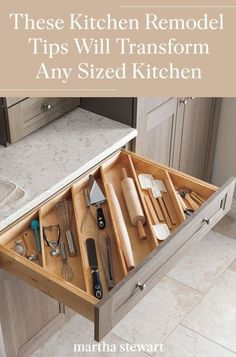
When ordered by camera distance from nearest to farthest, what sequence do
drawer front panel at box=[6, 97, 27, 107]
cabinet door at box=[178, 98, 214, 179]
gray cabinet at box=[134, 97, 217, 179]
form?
drawer front panel at box=[6, 97, 27, 107], gray cabinet at box=[134, 97, 217, 179], cabinet door at box=[178, 98, 214, 179]

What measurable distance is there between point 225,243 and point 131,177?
983 millimetres

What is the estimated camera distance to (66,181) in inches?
80.0

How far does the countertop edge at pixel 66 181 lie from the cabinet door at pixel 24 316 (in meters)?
0.18

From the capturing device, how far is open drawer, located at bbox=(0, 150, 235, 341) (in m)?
1.63

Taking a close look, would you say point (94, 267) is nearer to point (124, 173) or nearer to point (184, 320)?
point (124, 173)

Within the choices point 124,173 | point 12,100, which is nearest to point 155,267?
point 124,173

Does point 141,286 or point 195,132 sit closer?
point 141,286

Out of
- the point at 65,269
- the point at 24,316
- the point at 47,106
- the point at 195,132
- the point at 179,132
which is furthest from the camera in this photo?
the point at 195,132

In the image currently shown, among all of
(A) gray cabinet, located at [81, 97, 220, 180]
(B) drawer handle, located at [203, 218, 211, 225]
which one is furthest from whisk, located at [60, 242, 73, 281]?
(A) gray cabinet, located at [81, 97, 220, 180]

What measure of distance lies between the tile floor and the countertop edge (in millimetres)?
717

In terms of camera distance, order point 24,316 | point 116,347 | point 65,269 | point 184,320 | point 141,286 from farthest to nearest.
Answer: point 184,320
point 116,347
point 24,316
point 65,269
point 141,286

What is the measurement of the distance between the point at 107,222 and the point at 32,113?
1.73 feet

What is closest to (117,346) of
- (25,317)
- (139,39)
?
(25,317)

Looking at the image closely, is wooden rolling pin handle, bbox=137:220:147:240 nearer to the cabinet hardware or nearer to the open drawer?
the open drawer
